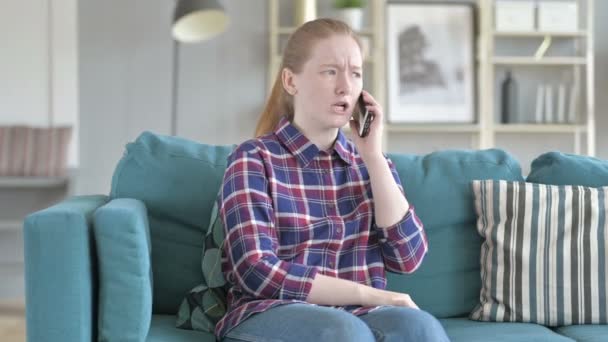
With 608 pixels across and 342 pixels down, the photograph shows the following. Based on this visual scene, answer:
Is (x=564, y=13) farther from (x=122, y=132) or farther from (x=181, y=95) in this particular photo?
Answer: (x=122, y=132)

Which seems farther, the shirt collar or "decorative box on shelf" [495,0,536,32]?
"decorative box on shelf" [495,0,536,32]

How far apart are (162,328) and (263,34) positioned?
3426mm

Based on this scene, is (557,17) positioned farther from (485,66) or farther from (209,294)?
(209,294)

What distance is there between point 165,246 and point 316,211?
Answer: 445 mm

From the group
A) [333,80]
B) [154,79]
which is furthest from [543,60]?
[333,80]

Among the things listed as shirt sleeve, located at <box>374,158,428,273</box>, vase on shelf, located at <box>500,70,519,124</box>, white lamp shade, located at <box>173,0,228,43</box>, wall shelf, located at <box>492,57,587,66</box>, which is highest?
white lamp shade, located at <box>173,0,228,43</box>

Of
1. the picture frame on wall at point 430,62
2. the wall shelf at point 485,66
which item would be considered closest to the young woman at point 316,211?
the wall shelf at point 485,66

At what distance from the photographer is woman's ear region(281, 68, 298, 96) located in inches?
84.4

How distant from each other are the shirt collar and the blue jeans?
15.6 inches

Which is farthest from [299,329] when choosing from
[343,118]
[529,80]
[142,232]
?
[529,80]

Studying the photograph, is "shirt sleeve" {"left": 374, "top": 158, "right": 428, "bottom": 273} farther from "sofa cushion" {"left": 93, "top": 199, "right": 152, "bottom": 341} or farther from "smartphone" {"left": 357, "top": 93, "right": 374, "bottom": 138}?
"sofa cushion" {"left": 93, "top": 199, "right": 152, "bottom": 341}

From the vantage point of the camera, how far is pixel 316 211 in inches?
79.9

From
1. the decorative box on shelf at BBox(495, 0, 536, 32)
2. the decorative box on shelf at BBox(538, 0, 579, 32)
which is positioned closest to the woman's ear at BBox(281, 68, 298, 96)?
the decorative box on shelf at BBox(495, 0, 536, 32)

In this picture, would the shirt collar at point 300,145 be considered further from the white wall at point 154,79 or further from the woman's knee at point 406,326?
the white wall at point 154,79
